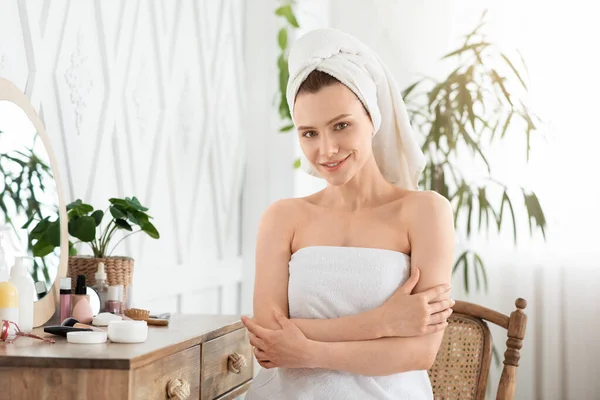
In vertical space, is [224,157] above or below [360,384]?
above

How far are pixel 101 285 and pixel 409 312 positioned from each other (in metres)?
0.79

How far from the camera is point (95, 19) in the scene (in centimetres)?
239

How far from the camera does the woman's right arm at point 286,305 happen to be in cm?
156

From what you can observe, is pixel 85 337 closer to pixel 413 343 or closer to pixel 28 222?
pixel 28 222

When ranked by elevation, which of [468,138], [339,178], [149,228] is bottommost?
[149,228]

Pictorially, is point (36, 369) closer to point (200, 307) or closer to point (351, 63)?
point (351, 63)

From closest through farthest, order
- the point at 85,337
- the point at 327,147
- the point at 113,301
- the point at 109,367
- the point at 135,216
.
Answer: the point at 109,367 → the point at 85,337 → the point at 327,147 → the point at 113,301 → the point at 135,216

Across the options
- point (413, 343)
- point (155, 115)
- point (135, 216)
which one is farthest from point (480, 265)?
point (413, 343)

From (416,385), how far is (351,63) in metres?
0.70

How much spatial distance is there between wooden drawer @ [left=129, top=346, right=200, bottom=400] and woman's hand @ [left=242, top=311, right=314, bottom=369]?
160 mm

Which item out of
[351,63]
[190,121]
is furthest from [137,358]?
[190,121]

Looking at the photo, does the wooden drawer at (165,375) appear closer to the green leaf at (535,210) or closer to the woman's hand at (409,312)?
the woman's hand at (409,312)

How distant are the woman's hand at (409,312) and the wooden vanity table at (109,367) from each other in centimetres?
43

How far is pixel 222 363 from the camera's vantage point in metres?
1.92
